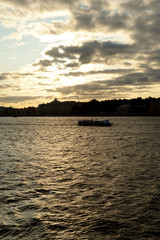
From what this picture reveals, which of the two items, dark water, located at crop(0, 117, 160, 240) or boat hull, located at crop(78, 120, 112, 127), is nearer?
dark water, located at crop(0, 117, 160, 240)

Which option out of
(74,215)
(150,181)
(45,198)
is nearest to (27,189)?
(45,198)

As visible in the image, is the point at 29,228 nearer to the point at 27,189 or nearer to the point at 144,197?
the point at 27,189

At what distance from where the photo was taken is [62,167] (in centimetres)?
2177

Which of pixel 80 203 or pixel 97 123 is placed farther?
pixel 97 123

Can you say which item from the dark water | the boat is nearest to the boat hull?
the boat

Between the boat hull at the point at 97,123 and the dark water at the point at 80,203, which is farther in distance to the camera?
the boat hull at the point at 97,123

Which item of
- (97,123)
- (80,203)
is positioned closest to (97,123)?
(97,123)

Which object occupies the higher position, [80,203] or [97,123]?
[97,123]

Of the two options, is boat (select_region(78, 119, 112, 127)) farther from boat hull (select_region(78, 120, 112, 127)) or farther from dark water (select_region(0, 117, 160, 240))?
dark water (select_region(0, 117, 160, 240))

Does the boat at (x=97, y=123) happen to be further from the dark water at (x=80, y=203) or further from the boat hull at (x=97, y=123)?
the dark water at (x=80, y=203)

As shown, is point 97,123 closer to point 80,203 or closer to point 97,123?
point 97,123

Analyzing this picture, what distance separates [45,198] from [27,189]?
215cm

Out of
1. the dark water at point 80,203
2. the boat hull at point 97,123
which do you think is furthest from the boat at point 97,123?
the dark water at point 80,203

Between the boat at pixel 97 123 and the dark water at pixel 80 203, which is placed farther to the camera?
the boat at pixel 97 123
